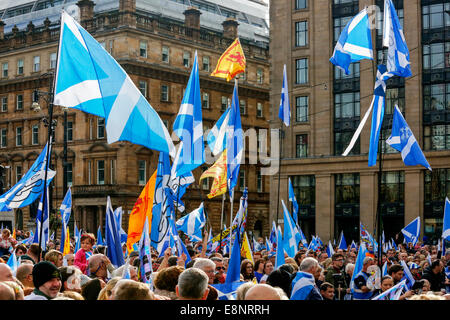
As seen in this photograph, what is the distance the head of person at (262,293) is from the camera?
6.10 meters

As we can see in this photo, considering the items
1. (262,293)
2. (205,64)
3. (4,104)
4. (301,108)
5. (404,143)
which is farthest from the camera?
(4,104)

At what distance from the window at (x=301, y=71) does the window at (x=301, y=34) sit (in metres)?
1.16

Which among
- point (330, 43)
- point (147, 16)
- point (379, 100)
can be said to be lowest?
point (379, 100)

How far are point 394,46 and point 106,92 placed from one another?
6.47 meters

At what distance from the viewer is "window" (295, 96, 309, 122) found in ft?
183

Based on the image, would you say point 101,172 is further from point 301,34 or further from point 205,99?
point 301,34

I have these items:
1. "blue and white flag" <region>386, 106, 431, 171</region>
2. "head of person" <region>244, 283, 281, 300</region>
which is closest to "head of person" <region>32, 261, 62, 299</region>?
"head of person" <region>244, 283, 281, 300</region>

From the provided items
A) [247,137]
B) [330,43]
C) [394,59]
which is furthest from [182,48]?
[394,59]

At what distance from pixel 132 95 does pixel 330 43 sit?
148 ft

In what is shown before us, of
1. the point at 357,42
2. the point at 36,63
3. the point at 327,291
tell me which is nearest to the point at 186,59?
the point at 36,63

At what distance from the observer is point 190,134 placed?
15.0 metres

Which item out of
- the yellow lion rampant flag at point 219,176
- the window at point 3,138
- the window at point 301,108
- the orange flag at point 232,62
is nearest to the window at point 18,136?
the window at point 3,138

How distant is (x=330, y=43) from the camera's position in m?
55.0
